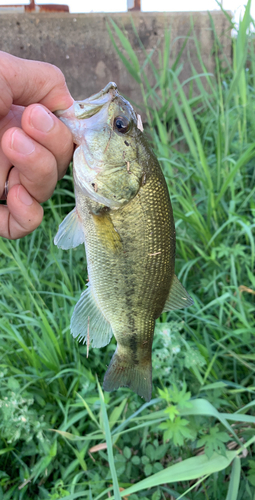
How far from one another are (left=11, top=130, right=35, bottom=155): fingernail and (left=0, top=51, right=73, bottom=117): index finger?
0.22 m

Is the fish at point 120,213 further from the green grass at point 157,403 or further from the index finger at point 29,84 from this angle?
the green grass at point 157,403

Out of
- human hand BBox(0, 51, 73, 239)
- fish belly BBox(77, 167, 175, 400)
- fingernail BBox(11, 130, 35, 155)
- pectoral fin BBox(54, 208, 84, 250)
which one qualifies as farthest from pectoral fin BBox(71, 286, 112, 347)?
fingernail BBox(11, 130, 35, 155)

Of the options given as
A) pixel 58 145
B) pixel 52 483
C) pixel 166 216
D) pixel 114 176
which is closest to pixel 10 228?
pixel 58 145

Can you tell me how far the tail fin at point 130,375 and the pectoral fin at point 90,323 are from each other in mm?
121

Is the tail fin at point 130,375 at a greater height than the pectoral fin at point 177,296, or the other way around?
the pectoral fin at point 177,296

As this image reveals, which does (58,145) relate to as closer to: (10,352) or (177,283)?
(177,283)

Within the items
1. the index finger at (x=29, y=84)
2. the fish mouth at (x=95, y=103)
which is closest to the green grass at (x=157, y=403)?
the index finger at (x=29, y=84)

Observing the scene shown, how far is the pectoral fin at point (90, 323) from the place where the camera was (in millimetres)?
1357

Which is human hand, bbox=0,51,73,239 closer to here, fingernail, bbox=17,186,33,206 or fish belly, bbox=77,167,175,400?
fingernail, bbox=17,186,33,206

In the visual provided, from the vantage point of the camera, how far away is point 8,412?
1599 millimetres

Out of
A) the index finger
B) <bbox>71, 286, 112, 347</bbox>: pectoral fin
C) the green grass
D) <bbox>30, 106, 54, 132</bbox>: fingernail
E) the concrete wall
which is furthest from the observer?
the concrete wall

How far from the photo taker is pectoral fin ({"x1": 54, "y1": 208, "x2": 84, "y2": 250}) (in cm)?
126

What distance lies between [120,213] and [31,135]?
0.47 metres

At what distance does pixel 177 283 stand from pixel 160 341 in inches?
30.5
